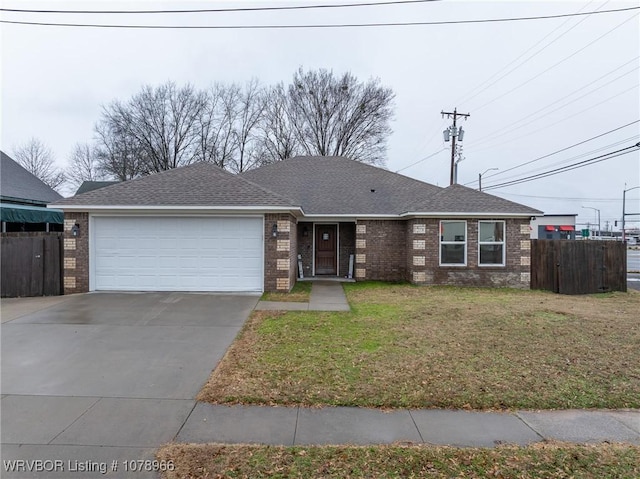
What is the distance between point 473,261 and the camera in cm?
1359

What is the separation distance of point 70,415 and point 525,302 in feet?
35.4

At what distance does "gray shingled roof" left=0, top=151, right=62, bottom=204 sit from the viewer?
17.9 m

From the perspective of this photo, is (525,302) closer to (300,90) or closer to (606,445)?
(606,445)

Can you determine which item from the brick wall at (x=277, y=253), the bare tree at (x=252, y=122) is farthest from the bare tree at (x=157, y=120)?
A: the brick wall at (x=277, y=253)

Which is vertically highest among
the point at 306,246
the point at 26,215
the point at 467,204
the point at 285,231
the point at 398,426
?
the point at 467,204

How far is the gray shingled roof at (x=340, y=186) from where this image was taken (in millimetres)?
15102

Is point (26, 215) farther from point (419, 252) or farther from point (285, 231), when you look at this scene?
point (419, 252)

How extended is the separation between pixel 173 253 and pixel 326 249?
21.1 feet

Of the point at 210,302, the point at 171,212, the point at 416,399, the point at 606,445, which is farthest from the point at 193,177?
the point at 606,445

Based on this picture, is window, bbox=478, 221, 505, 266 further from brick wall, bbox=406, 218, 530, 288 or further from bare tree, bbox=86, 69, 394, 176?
bare tree, bbox=86, 69, 394, 176

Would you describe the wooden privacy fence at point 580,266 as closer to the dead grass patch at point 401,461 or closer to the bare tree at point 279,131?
the dead grass patch at point 401,461

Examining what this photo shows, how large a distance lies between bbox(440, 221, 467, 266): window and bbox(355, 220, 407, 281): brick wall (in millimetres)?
1572

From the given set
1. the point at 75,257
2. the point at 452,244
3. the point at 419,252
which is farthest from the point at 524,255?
the point at 75,257

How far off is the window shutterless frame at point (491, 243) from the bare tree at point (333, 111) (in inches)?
747
